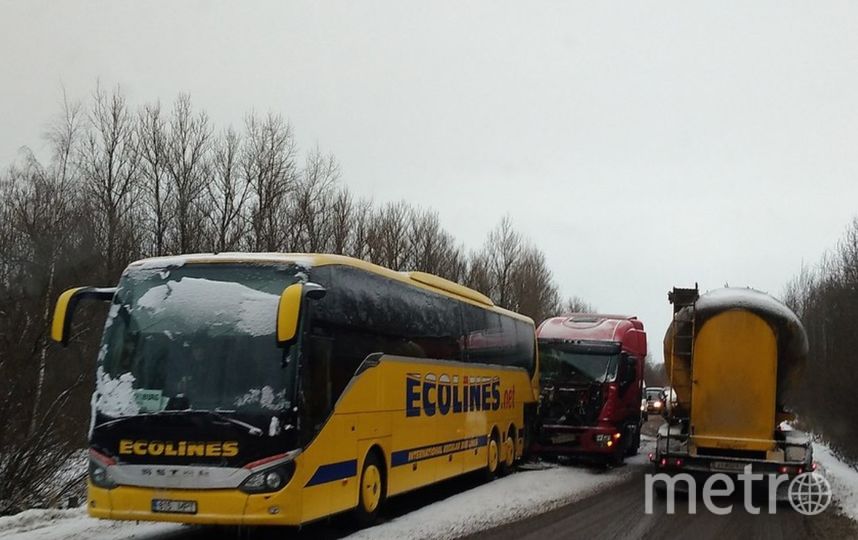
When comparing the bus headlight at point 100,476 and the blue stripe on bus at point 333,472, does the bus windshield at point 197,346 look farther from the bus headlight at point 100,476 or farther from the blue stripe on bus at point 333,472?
the blue stripe on bus at point 333,472

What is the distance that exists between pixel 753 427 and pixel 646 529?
4210mm

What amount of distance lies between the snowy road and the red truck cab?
2.84 m

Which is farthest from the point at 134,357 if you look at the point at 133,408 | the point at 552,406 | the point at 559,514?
the point at 552,406

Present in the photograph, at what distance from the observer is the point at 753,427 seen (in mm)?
15023

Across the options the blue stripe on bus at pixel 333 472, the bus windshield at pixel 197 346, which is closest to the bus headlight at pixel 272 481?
the blue stripe on bus at pixel 333 472

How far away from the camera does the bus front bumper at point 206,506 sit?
9062 mm

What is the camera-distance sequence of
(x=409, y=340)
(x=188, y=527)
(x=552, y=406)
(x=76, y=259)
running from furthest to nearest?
(x=76, y=259) < (x=552, y=406) < (x=409, y=340) < (x=188, y=527)

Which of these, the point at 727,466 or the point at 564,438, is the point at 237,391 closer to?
the point at 727,466

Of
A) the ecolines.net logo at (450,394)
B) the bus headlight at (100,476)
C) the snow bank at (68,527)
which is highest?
the ecolines.net logo at (450,394)

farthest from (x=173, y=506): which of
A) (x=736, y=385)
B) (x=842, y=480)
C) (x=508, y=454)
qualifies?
(x=842, y=480)

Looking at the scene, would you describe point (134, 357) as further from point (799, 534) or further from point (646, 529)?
point (799, 534)

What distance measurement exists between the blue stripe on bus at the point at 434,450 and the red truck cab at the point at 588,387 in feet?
11.4

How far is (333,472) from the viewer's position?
10.3m

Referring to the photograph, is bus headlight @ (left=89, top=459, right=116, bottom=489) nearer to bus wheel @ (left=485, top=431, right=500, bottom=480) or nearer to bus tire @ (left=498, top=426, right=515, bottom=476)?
bus wheel @ (left=485, top=431, right=500, bottom=480)
